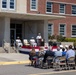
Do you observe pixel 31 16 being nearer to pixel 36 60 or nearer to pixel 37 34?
pixel 37 34

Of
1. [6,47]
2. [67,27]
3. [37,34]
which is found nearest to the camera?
[6,47]

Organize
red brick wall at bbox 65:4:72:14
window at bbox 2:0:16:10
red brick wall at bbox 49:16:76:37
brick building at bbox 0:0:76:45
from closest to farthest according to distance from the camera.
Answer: brick building at bbox 0:0:76:45
window at bbox 2:0:16:10
red brick wall at bbox 49:16:76:37
red brick wall at bbox 65:4:72:14

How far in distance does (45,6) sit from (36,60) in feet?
92.5

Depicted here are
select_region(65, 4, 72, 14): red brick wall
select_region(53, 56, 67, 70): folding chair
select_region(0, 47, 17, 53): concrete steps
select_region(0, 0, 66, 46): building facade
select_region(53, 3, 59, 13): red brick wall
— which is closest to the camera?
select_region(53, 56, 67, 70): folding chair

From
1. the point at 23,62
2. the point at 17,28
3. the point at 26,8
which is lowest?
the point at 23,62

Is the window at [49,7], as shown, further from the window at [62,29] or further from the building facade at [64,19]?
the window at [62,29]

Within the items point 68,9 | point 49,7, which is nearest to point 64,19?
point 68,9

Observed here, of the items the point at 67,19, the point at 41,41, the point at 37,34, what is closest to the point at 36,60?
the point at 41,41

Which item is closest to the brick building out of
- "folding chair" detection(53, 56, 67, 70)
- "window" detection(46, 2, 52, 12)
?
"window" detection(46, 2, 52, 12)

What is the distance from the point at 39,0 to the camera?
46531 millimetres

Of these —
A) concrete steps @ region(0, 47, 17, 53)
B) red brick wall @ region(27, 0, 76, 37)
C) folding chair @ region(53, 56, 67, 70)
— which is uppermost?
red brick wall @ region(27, 0, 76, 37)

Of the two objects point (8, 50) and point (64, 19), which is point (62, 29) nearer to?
point (64, 19)

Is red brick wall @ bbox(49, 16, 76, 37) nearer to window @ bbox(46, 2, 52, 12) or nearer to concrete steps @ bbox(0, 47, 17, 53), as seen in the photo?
window @ bbox(46, 2, 52, 12)

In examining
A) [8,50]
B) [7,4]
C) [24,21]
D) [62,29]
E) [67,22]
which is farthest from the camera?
[67,22]
